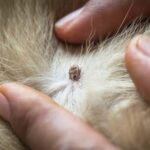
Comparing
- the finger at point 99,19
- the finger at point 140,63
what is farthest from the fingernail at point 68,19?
the finger at point 140,63

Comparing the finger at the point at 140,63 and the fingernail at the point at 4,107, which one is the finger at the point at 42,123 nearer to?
the fingernail at the point at 4,107

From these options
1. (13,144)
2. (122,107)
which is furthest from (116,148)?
(13,144)

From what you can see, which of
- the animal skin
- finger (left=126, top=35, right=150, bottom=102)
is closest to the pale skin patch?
the animal skin

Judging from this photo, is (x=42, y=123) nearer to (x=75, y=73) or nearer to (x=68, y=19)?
(x=75, y=73)

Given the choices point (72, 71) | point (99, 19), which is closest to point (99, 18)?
point (99, 19)

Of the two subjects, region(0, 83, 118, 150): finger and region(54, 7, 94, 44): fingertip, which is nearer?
region(0, 83, 118, 150): finger

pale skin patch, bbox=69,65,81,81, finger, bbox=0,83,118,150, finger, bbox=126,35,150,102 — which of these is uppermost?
finger, bbox=126,35,150,102

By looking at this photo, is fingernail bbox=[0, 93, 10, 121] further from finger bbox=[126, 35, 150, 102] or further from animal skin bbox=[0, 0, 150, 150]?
finger bbox=[126, 35, 150, 102]
